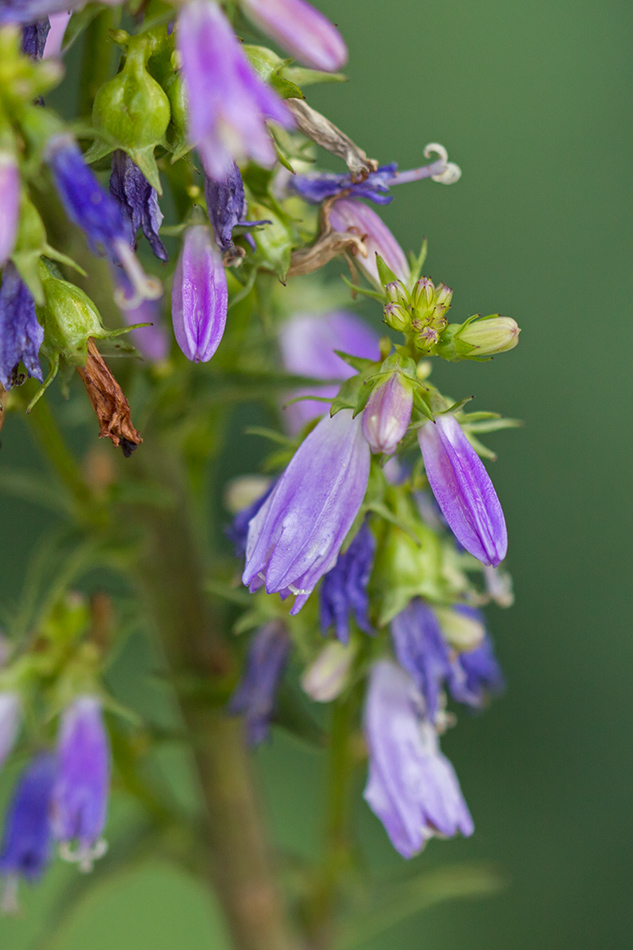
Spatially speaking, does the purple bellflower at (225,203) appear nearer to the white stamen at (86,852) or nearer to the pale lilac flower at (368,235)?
the pale lilac flower at (368,235)

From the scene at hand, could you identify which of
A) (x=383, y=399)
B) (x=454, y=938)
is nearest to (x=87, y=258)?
(x=383, y=399)

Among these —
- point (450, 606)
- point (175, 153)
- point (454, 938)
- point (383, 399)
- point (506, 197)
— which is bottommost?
point (454, 938)

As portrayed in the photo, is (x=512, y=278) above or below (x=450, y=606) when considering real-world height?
below

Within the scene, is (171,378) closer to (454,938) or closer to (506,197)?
(506,197)

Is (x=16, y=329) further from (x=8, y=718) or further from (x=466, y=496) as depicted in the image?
(x=8, y=718)

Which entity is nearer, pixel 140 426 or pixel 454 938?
pixel 140 426

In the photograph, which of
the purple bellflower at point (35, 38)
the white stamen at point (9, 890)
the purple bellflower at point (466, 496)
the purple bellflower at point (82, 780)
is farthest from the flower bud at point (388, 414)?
the white stamen at point (9, 890)
